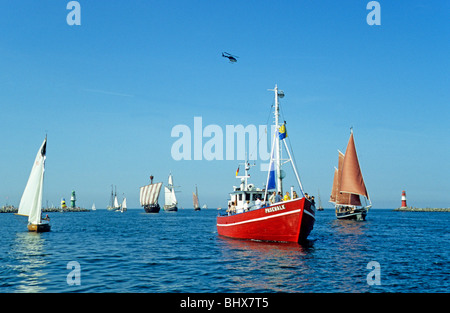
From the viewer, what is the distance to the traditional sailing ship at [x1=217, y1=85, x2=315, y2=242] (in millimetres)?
26250

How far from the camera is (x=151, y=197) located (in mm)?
171875

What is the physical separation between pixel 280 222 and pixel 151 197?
15081 centimetres

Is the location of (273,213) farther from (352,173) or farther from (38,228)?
(352,173)

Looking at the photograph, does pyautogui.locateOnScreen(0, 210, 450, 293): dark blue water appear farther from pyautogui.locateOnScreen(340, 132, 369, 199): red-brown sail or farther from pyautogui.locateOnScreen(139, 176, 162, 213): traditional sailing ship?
pyautogui.locateOnScreen(139, 176, 162, 213): traditional sailing ship

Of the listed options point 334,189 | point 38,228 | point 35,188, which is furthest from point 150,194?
point 35,188

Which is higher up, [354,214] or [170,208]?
[354,214]

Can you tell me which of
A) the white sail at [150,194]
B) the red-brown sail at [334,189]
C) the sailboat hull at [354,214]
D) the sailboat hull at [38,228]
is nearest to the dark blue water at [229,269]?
the sailboat hull at [38,228]

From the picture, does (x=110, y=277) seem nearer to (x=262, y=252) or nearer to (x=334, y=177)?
(x=262, y=252)

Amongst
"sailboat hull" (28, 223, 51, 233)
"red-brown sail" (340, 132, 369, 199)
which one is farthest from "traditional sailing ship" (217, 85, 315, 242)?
"red-brown sail" (340, 132, 369, 199)

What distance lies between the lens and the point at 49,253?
26750 mm

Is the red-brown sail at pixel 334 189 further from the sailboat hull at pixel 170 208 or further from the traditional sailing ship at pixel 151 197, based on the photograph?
the sailboat hull at pixel 170 208
